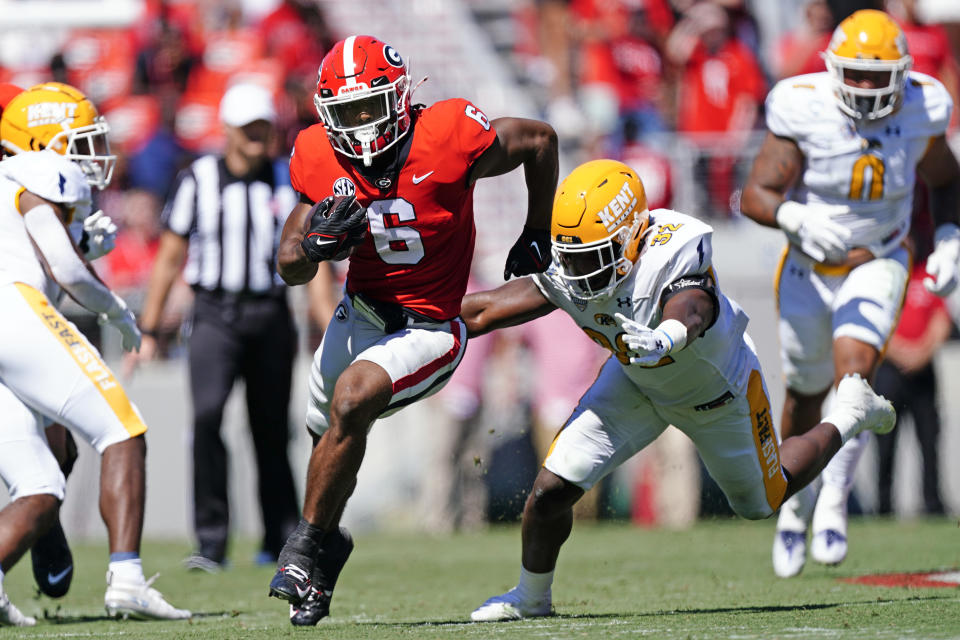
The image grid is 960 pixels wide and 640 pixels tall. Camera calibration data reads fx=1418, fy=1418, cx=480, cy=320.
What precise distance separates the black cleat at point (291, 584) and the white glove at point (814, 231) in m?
2.58

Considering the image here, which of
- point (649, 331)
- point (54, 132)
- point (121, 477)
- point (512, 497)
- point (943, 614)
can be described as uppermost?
point (54, 132)

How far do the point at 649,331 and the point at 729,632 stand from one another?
0.89 meters

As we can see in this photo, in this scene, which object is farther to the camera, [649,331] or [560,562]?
[560,562]

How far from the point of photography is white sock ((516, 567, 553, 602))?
483cm

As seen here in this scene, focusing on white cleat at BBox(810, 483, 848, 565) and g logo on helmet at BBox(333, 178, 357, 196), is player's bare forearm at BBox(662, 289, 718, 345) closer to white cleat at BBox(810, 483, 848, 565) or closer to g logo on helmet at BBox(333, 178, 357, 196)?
g logo on helmet at BBox(333, 178, 357, 196)

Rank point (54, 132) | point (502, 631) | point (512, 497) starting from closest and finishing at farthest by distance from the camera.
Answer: point (502, 631) < point (54, 132) < point (512, 497)

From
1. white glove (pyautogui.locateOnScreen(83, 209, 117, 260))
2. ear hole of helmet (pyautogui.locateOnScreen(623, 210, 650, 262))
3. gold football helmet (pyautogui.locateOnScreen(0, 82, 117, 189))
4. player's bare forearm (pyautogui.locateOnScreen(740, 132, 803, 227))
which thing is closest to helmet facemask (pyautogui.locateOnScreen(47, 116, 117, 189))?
gold football helmet (pyautogui.locateOnScreen(0, 82, 117, 189))

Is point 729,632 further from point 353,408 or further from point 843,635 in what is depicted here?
point 353,408

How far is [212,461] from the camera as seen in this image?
23.9 ft

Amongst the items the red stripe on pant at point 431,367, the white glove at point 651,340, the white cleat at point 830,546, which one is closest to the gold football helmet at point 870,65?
the white cleat at point 830,546

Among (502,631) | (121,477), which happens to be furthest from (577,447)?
(121,477)

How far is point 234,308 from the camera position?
7285mm

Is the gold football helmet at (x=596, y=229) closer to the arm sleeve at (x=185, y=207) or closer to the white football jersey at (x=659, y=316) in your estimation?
the white football jersey at (x=659, y=316)

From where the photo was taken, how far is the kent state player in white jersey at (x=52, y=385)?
4801 millimetres
